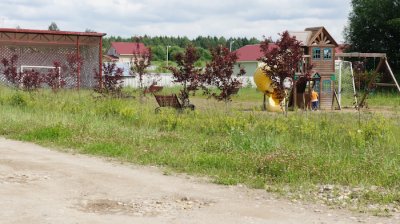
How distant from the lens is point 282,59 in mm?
16016

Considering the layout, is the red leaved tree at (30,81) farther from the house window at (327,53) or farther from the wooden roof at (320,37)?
the house window at (327,53)

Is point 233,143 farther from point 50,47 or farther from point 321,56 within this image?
point 50,47

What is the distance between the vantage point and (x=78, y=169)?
9180 millimetres

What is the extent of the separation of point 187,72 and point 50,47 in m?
23.9

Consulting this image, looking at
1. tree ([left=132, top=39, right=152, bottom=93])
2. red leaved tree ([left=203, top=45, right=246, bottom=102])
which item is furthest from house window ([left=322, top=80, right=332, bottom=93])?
red leaved tree ([left=203, top=45, right=246, bottom=102])

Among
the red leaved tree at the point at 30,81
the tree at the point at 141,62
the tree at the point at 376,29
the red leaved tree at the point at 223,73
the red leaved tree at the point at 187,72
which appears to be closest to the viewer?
the red leaved tree at the point at 223,73

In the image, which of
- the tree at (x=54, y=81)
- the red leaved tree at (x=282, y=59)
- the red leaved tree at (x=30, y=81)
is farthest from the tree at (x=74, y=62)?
the red leaved tree at (x=282, y=59)

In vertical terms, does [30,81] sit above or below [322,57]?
below

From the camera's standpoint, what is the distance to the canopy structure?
36.6 metres

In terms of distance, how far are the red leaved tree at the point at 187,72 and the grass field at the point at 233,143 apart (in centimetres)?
123

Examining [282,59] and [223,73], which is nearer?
[282,59]

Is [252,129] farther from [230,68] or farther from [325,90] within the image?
[325,90]

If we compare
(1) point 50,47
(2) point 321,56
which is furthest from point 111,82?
(1) point 50,47

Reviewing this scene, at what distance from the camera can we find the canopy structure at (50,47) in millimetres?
36562
